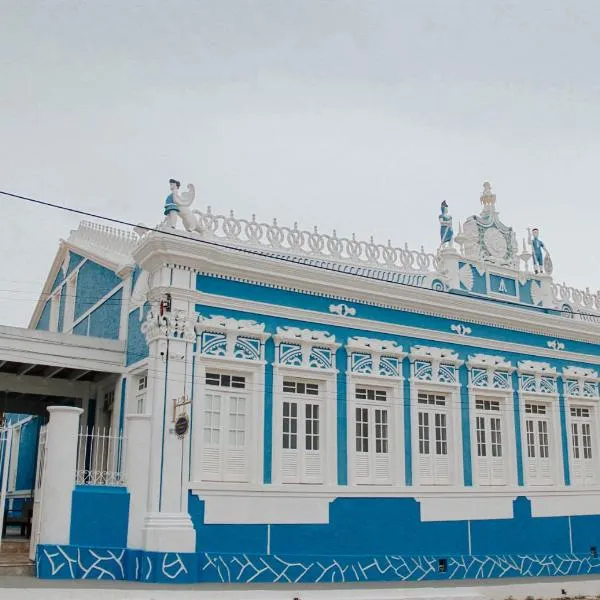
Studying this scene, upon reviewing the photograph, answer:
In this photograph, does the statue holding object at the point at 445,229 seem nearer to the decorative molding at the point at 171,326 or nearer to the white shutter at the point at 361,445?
the white shutter at the point at 361,445

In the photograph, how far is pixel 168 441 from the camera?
12.4 m

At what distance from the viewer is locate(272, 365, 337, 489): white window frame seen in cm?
1352

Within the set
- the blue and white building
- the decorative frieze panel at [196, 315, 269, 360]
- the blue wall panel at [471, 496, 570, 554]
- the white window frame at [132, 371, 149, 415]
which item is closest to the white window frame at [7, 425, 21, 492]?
the blue and white building

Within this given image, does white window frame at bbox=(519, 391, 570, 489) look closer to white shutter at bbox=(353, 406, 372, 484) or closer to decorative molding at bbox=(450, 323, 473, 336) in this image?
decorative molding at bbox=(450, 323, 473, 336)

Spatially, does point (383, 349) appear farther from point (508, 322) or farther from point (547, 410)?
point (547, 410)

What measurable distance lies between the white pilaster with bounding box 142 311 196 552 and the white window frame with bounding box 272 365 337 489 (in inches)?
64.5

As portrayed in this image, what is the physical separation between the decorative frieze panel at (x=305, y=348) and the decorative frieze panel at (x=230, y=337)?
1.24ft

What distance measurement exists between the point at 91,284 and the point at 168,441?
247 inches

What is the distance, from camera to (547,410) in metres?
17.6

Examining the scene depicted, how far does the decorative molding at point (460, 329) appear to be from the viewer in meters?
16.3

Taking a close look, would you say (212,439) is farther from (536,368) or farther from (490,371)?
(536,368)

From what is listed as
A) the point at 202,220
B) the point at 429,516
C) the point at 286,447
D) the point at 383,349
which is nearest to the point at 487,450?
the point at 429,516

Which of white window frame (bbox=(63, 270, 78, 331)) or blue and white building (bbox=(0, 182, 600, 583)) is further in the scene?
white window frame (bbox=(63, 270, 78, 331))

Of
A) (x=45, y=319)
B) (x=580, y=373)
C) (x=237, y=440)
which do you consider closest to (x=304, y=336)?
(x=237, y=440)
